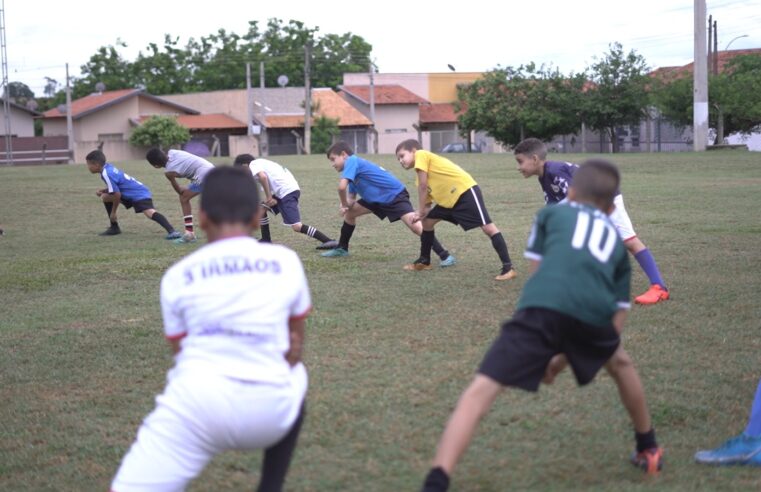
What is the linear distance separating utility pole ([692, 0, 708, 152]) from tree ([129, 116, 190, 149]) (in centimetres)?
3375

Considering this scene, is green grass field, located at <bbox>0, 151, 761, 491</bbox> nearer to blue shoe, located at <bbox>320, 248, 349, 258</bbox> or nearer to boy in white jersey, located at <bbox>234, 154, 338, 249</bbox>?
blue shoe, located at <bbox>320, 248, 349, 258</bbox>

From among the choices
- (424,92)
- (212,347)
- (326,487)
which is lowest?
(326,487)

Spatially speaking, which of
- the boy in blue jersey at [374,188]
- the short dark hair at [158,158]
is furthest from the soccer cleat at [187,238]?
the boy in blue jersey at [374,188]

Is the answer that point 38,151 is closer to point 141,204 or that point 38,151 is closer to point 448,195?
point 141,204

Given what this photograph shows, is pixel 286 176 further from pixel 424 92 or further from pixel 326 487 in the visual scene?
pixel 424 92

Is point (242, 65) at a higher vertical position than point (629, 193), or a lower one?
higher

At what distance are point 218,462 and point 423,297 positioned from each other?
15.2ft

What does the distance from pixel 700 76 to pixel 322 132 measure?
34513mm

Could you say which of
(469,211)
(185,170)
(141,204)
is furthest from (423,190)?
(141,204)

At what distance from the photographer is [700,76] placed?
3616 cm

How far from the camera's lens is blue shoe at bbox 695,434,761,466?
4645 millimetres

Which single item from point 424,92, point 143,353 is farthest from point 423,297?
point 424,92

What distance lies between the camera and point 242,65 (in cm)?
8750

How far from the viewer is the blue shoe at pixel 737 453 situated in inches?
183
